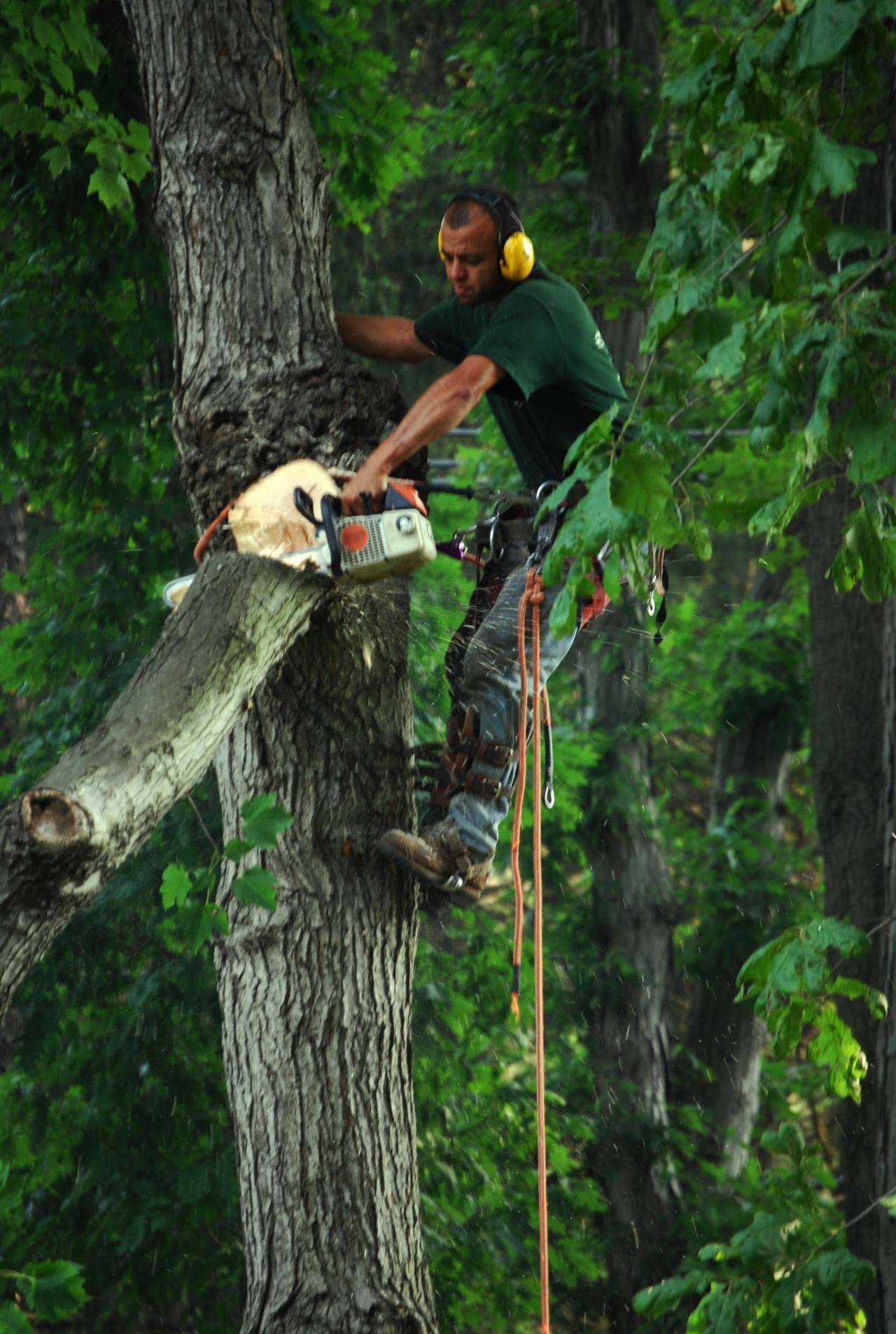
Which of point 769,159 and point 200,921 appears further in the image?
point 200,921

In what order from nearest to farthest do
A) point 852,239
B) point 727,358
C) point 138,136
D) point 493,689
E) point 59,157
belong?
point 852,239, point 727,358, point 493,689, point 59,157, point 138,136

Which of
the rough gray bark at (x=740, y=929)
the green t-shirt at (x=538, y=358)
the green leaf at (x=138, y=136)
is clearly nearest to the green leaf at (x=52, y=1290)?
the green t-shirt at (x=538, y=358)

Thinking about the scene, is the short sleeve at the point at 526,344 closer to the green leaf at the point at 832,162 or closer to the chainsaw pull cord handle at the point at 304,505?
the chainsaw pull cord handle at the point at 304,505

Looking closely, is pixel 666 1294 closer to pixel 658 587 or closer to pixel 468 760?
pixel 468 760

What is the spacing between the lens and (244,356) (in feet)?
11.8

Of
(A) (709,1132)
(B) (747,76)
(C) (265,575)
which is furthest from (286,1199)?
(A) (709,1132)

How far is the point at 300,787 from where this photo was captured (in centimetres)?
354

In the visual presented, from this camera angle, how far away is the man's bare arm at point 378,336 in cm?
420

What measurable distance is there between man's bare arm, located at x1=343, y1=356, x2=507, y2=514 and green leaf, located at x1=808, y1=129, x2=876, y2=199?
1.33 m

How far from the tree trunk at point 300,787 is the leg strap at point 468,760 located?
0.16 metres

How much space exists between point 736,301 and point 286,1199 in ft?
25.5

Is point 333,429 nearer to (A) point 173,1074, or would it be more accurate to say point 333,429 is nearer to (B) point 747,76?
(B) point 747,76

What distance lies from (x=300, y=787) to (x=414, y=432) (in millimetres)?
948

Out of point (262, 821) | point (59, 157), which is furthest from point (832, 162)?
point (59, 157)
